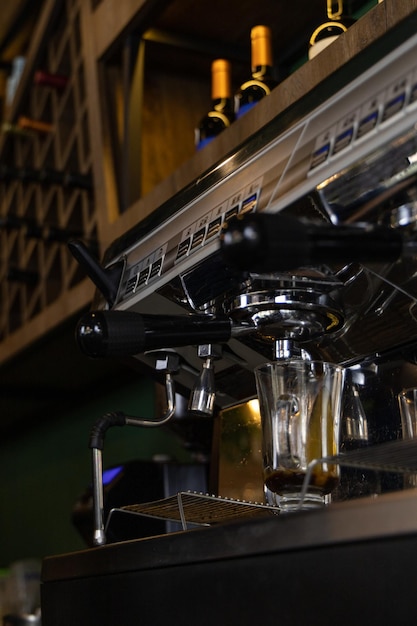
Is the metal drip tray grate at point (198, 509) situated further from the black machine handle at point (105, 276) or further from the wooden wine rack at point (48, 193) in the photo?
the wooden wine rack at point (48, 193)

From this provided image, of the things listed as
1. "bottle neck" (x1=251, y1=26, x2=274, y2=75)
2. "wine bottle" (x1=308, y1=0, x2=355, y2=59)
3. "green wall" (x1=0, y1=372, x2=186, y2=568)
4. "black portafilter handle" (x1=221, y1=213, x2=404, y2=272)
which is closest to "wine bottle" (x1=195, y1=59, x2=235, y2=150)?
"bottle neck" (x1=251, y1=26, x2=274, y2=75)

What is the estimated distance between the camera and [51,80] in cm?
200

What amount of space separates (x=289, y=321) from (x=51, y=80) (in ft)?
4.28

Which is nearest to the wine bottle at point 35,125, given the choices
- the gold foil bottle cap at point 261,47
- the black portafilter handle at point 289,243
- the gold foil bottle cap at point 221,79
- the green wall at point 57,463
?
the green wall at point 57,463

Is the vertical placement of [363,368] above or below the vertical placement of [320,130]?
below

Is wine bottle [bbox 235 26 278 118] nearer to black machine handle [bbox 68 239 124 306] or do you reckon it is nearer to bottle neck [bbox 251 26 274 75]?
bottle neck [bbox 251 26 274 75]

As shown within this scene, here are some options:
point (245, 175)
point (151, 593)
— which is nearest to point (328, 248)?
point (245, 175)

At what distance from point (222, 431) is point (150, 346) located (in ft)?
1.34

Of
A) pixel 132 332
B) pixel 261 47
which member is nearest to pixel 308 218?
pixel 132 332

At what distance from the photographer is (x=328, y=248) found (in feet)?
1.90

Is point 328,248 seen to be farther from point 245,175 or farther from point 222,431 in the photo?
point 222,431

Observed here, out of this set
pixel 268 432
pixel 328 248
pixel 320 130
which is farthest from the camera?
pixel 268 432

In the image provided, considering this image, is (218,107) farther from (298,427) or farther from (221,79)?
(298,427)

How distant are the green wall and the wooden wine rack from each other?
0.32 meters
